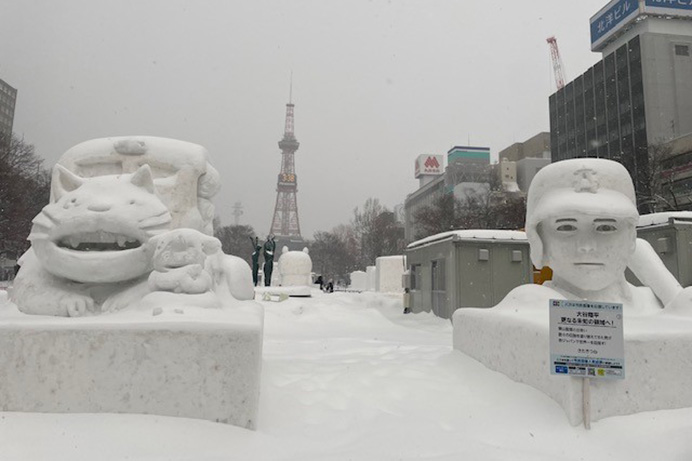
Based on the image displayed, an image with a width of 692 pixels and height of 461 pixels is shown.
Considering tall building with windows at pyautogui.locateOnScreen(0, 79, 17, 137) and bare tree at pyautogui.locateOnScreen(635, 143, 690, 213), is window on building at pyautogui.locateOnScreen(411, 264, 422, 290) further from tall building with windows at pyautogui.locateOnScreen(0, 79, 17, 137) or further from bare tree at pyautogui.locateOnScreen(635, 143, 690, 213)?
tall building with windows at pyautogui.locateOnScreen(0, 79, 17, 137)

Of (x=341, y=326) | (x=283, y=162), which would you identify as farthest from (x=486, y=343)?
(x=283, y=162)

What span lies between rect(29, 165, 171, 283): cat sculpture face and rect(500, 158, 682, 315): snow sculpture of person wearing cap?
12.3 feet

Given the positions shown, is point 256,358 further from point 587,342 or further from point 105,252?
point 587,342

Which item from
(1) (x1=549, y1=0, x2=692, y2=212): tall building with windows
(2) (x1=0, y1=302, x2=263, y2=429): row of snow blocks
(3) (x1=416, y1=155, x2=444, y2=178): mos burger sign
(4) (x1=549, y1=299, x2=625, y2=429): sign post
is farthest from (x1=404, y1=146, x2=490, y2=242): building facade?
(2) (x1=0, y1=302, x2=263, y2=429): row of snow blocks

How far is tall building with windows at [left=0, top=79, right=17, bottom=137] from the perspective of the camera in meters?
30.6

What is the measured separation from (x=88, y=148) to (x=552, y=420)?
557cm

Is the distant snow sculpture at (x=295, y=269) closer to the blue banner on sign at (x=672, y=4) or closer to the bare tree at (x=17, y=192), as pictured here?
the bare tree at (x=17, y=192)

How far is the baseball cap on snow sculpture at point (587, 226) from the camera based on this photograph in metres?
4.59

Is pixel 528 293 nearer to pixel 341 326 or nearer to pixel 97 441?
pixel 97 441

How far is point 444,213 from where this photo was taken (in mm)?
32625

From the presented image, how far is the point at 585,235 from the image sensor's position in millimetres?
4672

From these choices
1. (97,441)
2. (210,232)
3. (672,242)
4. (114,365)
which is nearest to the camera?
(97,441)

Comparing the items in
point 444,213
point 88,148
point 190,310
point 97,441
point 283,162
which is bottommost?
point 97,441

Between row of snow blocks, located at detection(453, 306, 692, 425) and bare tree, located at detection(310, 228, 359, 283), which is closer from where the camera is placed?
row of snow blocks, located at detection(453, 306, 692, 425)
